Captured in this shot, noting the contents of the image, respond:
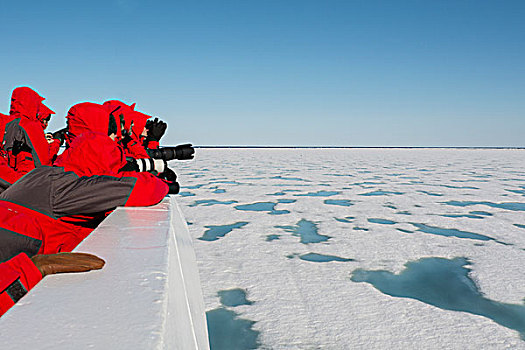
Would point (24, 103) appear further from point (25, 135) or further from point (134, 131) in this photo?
point (134, 131)

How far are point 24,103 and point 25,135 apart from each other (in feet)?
1.37

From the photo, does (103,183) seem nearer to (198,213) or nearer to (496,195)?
(198,213)

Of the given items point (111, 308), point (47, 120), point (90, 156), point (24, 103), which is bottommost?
point (111, 308)

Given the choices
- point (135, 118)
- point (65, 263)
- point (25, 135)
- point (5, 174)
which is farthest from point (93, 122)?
point (135, 118)

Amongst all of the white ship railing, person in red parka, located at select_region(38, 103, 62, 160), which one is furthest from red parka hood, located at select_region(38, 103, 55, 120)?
the white ship railing

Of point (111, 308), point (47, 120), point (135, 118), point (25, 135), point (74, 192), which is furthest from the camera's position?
point (135, 118)

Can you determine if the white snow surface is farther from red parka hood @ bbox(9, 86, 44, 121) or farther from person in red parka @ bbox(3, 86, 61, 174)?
red parka hood @ bbox(9, 86, 44, 121)

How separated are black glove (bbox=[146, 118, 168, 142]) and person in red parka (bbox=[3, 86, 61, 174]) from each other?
3.86ft

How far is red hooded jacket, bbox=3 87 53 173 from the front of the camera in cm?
335

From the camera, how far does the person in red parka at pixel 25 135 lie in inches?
132

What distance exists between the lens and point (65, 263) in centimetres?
96

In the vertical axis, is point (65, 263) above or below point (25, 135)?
below

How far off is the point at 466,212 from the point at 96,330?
5292mm

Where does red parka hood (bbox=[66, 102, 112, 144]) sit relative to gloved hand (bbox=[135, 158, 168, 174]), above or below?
above
